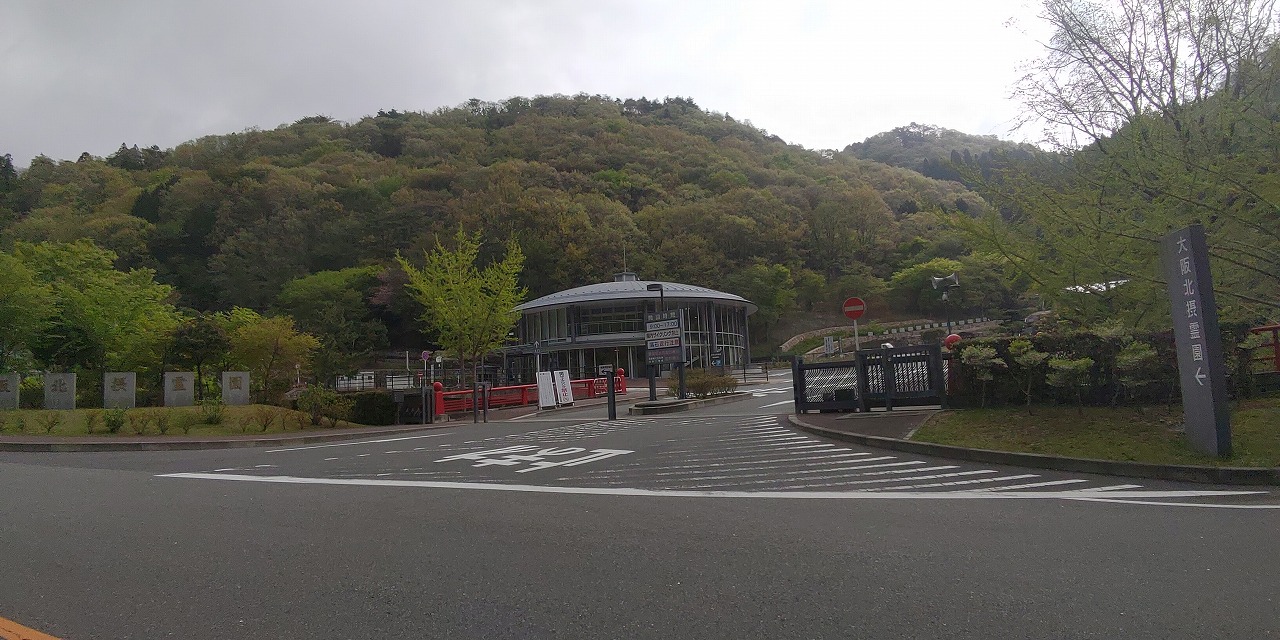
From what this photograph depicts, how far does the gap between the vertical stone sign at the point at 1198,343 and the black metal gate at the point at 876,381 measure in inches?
200

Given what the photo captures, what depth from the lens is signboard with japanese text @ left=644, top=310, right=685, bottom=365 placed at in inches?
925

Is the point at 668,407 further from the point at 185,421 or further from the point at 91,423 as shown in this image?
the point at 91,423

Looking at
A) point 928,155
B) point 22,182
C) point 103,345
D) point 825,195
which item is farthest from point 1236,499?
point 928,155

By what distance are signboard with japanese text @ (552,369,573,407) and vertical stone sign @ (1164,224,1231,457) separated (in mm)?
21414

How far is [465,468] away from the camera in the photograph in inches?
401

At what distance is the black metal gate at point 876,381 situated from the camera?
13.9m

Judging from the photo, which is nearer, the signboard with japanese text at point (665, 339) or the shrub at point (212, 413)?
the shrub at point (212, 413)

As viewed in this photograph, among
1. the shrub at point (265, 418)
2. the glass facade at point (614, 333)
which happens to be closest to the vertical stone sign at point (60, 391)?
the shrub at point (265, 418)

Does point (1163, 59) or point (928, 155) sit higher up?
point (928, 155)

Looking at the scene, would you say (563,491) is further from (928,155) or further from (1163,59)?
(928,155)

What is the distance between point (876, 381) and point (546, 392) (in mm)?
14324

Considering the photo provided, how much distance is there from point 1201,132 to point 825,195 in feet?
237

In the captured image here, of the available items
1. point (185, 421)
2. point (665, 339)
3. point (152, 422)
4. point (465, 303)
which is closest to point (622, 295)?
point (465, 303)

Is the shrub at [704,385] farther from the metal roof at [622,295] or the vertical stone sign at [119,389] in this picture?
the metal roof at [622,295]
